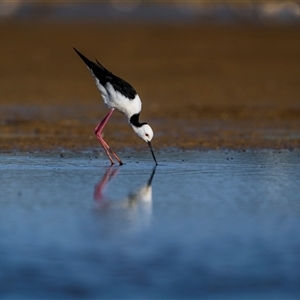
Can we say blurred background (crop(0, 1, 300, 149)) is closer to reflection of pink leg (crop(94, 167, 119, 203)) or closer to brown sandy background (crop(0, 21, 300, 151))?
brown sandy background (crop(0, 21, 300, 151))

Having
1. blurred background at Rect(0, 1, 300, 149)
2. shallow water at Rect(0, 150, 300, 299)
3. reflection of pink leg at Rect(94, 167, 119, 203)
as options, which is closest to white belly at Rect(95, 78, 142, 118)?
blurred background at Rect(0, 1, 300, 149)

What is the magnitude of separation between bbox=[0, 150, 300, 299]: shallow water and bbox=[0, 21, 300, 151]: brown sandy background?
208cm

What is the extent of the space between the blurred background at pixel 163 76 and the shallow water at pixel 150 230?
2207 millimetres

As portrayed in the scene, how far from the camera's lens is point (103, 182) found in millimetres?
7645

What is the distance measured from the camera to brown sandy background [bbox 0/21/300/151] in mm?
11023

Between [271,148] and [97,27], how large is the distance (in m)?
17.5

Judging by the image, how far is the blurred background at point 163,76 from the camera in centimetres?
1139

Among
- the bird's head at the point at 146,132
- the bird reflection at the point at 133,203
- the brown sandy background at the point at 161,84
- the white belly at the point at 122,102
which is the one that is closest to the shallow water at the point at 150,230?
the bird reflection at the point at 133,203

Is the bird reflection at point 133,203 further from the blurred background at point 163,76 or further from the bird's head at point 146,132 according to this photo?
the blurred background at point 163,76

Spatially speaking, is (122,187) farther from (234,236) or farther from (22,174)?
(234,236)

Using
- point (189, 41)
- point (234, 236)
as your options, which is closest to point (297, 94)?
point (189, 41)

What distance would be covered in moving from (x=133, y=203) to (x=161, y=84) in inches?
390

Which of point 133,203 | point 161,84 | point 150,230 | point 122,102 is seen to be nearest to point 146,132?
point 122,102

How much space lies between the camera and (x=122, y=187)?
7.44m
